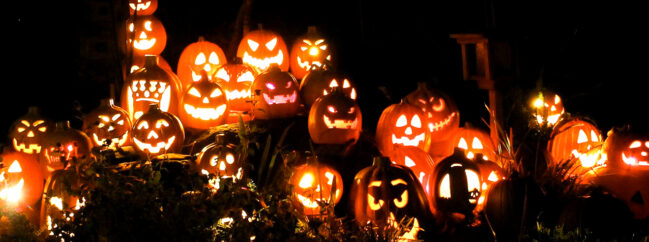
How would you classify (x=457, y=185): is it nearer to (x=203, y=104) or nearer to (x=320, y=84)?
(x=320, y=84)

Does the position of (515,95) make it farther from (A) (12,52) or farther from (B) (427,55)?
(A) (12,52)

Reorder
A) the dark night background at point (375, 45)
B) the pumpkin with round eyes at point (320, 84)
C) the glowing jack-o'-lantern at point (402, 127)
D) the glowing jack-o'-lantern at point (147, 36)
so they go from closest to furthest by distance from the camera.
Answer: the glowing jack-o'-lantern at point (402, 127), the pumpkin with round eyes at point (320, 84), the glowing jack-o'-lantern at point (147, 36), the dark night background at point (375, 45)

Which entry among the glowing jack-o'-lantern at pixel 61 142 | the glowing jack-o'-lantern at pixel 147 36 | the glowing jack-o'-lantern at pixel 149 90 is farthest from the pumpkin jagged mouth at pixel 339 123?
the glowing jack-o'-lantern at pixel 147 36

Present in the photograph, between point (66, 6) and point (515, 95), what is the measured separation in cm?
603

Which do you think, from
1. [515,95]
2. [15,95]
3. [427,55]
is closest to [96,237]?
[515,95]

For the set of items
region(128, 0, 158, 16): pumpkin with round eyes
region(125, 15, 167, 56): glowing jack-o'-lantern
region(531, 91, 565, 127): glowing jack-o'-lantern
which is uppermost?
region(128, 0, 158, 16): pumpkin with round eyes

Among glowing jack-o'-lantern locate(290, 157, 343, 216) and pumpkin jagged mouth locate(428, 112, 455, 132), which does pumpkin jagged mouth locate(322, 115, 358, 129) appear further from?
pumpkin jagged mouth locate(428, 112, 455, 132)

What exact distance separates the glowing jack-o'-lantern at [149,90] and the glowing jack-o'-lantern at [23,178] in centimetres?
136

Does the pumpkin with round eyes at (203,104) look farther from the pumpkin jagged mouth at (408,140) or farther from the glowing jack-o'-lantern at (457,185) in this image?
the glowing jack-o'-lantern at (457,185)

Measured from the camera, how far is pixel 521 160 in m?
7.07

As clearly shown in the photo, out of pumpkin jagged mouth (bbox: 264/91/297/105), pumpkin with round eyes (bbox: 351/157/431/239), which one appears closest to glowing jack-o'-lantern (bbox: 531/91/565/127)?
pumpkin with round eyes (bbox: 351/157/431/239)

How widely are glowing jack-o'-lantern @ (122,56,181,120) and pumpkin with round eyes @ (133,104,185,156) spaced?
1.87 feet

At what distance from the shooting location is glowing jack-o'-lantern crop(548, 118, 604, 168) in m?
7.88

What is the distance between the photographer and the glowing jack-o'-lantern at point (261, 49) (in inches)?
362
